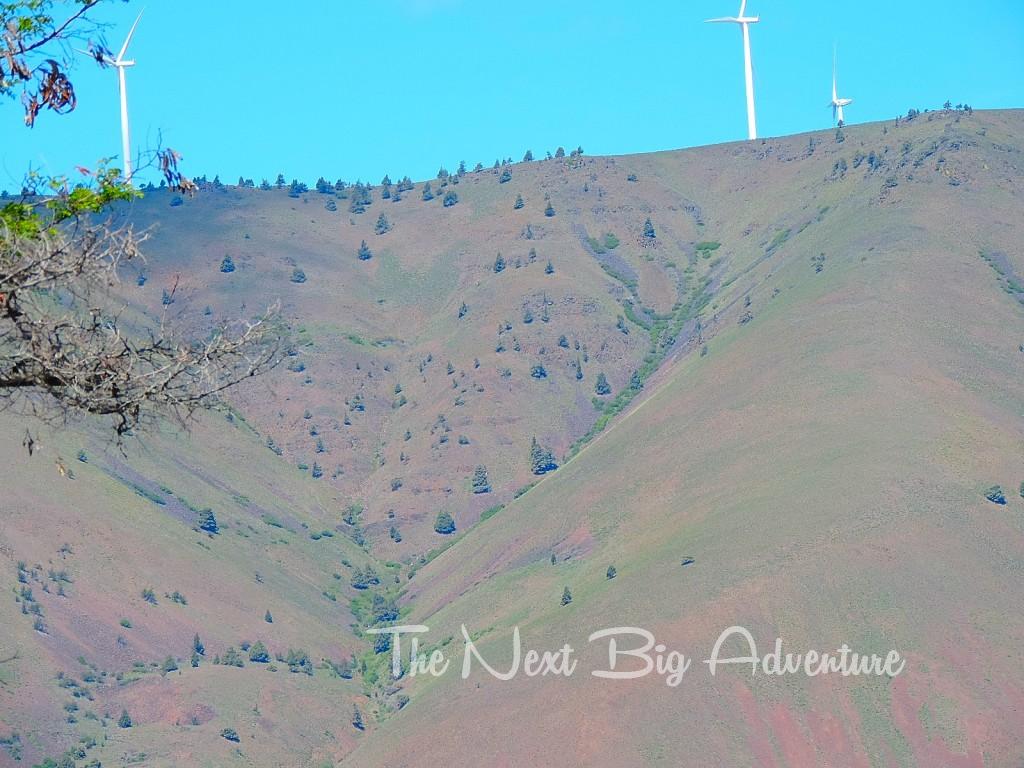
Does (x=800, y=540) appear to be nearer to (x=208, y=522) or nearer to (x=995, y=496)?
(x=995, y=496)

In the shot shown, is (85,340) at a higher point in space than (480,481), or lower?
lower

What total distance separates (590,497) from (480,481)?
24.3 metres

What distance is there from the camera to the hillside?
89938 millimetres

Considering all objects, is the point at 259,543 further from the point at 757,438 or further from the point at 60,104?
the point at 60,104

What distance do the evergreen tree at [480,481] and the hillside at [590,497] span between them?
2.74 ft

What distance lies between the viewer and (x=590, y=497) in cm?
12581

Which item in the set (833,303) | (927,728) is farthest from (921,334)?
(927,728)

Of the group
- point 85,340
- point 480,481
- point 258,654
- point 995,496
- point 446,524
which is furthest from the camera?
point 480,481

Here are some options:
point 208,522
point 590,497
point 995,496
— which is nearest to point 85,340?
point 995,496

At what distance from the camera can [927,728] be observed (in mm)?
82875

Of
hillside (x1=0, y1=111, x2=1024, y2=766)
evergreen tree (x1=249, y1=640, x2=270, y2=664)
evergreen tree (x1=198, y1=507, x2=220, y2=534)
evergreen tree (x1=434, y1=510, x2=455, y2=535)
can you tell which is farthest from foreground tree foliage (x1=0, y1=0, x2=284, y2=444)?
evergreen tree (x1=434, y1=510, x2=455, y2=535)

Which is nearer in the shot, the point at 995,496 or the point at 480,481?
the point at 995,496

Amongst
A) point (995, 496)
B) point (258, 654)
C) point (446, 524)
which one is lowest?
point (258, 654)

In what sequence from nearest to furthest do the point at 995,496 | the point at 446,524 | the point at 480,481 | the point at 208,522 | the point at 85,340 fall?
the point at 85,340 → the point at 995,496 → the point at 208,522 → the point at 446,524 → the point at 480,481
